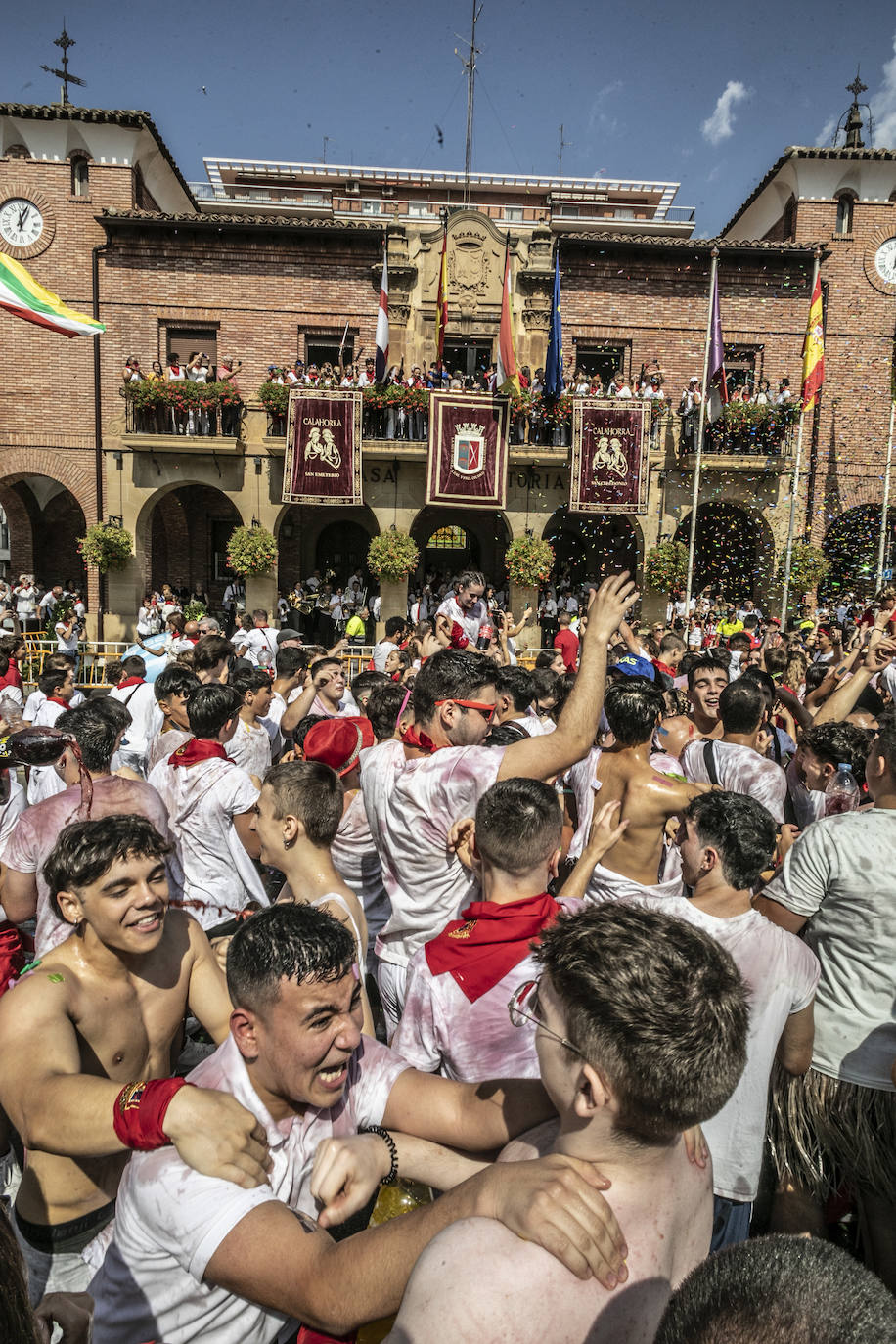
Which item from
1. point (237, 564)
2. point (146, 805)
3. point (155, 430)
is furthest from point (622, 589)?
point (155, 430)

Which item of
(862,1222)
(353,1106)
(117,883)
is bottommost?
(862,1222)

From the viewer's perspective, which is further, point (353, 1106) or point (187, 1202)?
point (353, 1106)

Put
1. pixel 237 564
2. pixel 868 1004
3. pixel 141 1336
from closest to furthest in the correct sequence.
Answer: pixel 141 1336
pixel 868 1004
pixel 237 564

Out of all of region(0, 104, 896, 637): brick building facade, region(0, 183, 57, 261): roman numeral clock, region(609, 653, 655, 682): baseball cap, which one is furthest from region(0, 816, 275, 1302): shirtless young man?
region(0, 183, 57, 261): roman numeral clock

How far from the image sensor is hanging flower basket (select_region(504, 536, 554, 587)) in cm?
1872

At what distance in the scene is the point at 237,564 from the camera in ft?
61.8

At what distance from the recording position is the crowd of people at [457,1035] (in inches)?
53.6

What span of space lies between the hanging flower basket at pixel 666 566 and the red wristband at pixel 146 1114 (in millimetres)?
17641

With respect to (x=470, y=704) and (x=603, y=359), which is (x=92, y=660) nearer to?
(x=603, y=359)

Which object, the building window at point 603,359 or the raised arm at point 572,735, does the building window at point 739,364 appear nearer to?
the building window at point 603,359

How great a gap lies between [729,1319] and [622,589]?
243 centimetres

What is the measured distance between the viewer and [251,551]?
742 inches

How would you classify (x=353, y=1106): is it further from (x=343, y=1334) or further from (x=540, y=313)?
(x=540, y=313)

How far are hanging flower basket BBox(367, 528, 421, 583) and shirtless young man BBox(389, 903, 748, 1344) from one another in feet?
57.2
